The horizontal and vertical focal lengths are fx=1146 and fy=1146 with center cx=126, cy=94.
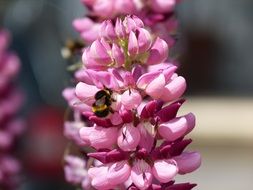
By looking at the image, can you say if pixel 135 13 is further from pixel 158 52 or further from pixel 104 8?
pixel 158 52

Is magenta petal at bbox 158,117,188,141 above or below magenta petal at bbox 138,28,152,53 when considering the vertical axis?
below

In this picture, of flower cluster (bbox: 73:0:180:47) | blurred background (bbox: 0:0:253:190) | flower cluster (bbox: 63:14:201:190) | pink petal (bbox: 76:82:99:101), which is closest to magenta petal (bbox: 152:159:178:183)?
flower cluster (bbox: 63:14:201:190)

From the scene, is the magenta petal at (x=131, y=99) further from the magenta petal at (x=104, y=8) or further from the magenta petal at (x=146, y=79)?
the magenta petal at (x=104, y=8)

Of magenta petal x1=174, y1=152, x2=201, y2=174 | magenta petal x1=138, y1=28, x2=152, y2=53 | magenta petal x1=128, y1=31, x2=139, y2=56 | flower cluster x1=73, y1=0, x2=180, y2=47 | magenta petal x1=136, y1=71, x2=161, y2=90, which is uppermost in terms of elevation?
flower cluster x1=73, y1=0, x2=180, y2=47

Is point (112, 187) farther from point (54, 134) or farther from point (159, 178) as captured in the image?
point (54, 134)

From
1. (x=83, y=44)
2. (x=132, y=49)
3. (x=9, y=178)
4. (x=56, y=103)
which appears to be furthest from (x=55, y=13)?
(x=132, y=49)

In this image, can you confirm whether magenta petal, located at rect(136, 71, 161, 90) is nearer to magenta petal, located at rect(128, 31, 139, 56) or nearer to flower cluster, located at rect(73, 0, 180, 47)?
magenta petal, located at rect(128, 31, 139, 56)

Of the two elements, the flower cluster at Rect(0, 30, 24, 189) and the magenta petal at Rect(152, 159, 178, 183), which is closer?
the magenta petal at Rect(152, 159, 178, 183)
